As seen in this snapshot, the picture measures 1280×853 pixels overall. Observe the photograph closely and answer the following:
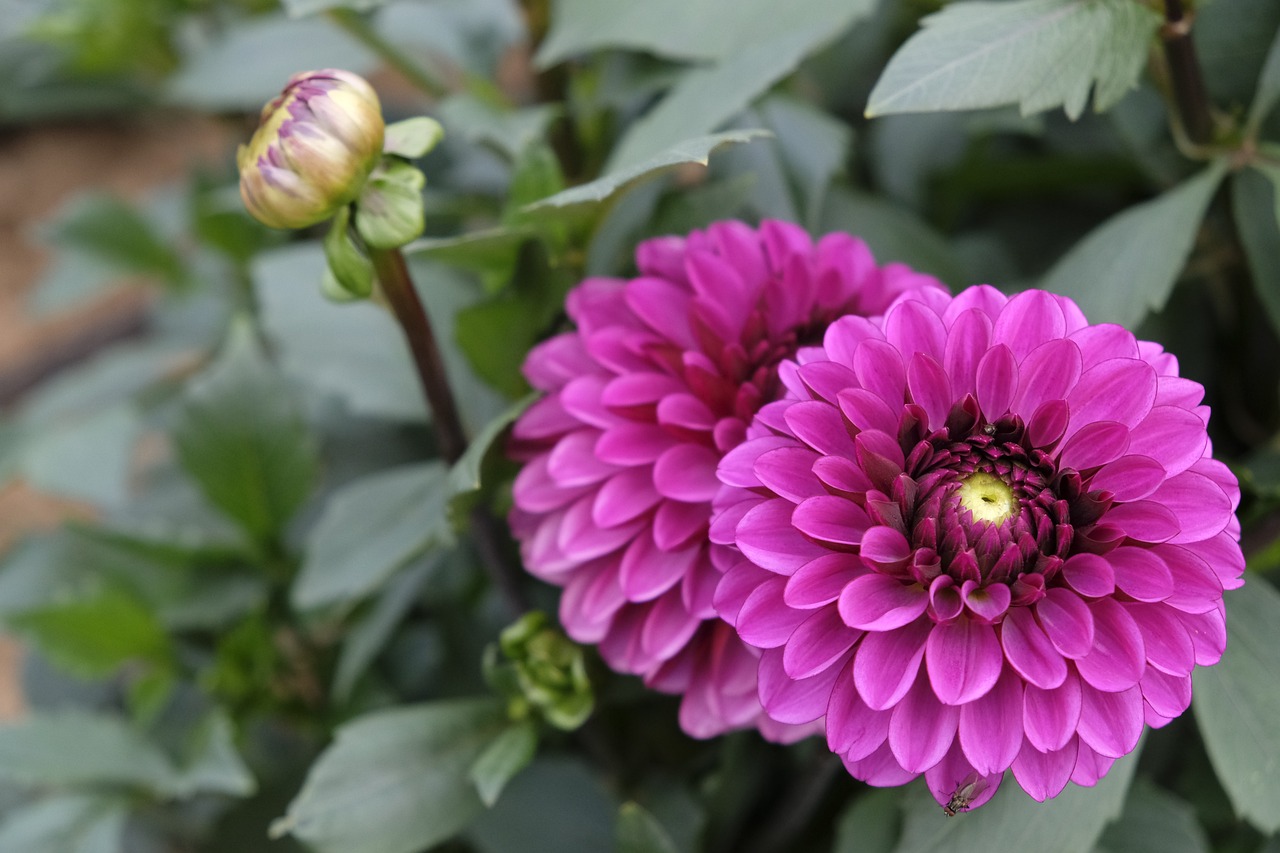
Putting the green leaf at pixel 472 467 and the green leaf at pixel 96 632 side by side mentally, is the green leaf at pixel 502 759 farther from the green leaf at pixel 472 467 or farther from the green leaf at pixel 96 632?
the green leaf at pixel 96 632

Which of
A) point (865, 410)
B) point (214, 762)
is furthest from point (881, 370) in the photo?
point (214, 762)

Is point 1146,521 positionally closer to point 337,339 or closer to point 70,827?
point 337,339

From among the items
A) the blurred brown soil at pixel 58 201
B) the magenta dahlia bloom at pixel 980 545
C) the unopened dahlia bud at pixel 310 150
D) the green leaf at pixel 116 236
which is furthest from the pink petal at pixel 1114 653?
the blurred brown soil at pixel 58 201

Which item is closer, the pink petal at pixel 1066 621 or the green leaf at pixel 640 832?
the pink petal at pixel 1066 621

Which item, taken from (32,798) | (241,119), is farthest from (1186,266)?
(32,798)

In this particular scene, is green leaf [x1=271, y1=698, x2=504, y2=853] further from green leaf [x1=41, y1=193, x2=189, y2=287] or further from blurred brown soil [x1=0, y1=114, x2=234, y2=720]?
blurred brown soil [x1=0, y1=114, x2=234, y2=720]

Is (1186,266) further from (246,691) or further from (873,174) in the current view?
(246,691)

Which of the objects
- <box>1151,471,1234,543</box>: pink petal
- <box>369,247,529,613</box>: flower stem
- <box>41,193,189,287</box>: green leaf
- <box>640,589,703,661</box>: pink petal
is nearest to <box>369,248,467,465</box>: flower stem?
<box>369,247,529,613</box>: flower stem
